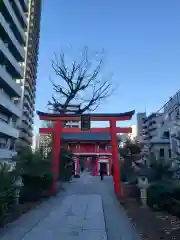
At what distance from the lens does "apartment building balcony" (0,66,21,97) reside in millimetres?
23556

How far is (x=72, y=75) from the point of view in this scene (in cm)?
2311

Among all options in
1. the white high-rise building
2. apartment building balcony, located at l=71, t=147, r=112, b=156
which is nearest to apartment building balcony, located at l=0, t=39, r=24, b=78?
the white high-rise building

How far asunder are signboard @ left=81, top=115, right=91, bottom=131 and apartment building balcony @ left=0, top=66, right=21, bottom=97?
12554 mm

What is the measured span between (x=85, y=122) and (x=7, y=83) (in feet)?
47.1

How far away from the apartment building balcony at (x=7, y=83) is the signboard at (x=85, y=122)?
1255 centimetres

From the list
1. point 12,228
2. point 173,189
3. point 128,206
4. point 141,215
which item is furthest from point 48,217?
point 173,189

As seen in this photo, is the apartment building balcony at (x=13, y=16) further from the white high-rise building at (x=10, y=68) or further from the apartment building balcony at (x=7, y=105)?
the apartment building balcony at (x=7, y=105)

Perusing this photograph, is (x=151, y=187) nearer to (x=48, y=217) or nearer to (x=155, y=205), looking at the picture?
(x=155, y=205)

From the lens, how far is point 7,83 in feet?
83.1

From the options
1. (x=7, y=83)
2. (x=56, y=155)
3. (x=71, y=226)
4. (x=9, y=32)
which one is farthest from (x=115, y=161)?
(x=9, y=32)

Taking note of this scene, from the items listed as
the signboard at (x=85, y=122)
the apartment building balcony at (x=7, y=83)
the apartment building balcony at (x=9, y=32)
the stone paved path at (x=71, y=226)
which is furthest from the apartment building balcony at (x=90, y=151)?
the stone paved path at (x=71, y=226)

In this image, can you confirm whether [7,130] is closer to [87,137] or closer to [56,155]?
[87,137]

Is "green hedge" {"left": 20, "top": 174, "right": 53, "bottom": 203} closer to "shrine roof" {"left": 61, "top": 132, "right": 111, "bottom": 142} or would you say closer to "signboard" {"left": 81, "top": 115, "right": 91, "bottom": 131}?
"signboard" {"left": 81, "top": 115, "right": 91, "bottom": 131}

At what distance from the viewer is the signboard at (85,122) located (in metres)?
14.6
